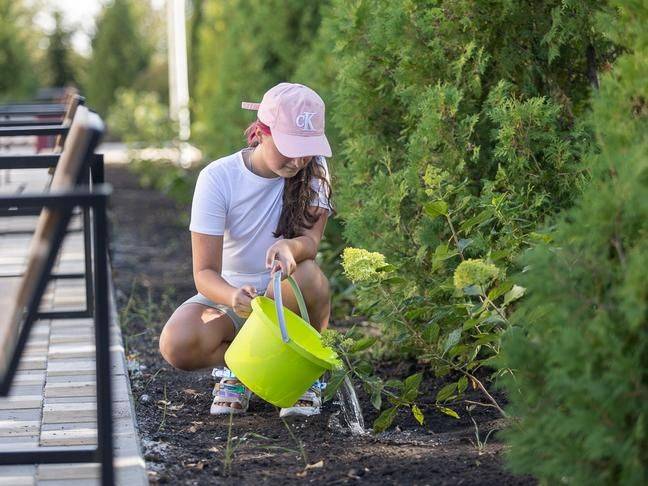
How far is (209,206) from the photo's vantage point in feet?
11.0

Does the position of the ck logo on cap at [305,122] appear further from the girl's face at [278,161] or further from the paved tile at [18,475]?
the paved tile at [18,475]

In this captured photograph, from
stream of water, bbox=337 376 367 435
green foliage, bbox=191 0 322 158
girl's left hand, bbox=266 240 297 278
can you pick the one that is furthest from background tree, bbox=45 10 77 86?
stream of water, bbox=337 376 367 435

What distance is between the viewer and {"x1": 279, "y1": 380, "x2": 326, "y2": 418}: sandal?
3.26m

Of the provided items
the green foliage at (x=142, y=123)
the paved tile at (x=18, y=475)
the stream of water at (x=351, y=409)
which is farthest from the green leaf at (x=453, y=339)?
the green foliage at (x=142, y=123)

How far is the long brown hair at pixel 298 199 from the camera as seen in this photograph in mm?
3471

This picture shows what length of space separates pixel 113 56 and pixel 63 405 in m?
27.7

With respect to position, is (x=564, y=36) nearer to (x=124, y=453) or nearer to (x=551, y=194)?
(x=551, y=194)

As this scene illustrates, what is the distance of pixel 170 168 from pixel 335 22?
672 centimetres

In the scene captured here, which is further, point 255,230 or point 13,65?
point 13,65

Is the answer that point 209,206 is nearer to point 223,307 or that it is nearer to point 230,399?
point 223,307

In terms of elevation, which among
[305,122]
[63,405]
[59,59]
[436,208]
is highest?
[305,122]

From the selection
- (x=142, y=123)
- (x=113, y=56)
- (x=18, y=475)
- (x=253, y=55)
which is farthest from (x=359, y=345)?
(x=113, y=56)

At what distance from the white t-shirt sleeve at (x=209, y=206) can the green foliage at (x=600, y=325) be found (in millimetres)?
1336

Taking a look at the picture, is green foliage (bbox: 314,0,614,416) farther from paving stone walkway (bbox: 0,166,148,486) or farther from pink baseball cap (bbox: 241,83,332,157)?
paving stone walkway (bbox: 0,166,148,486)
